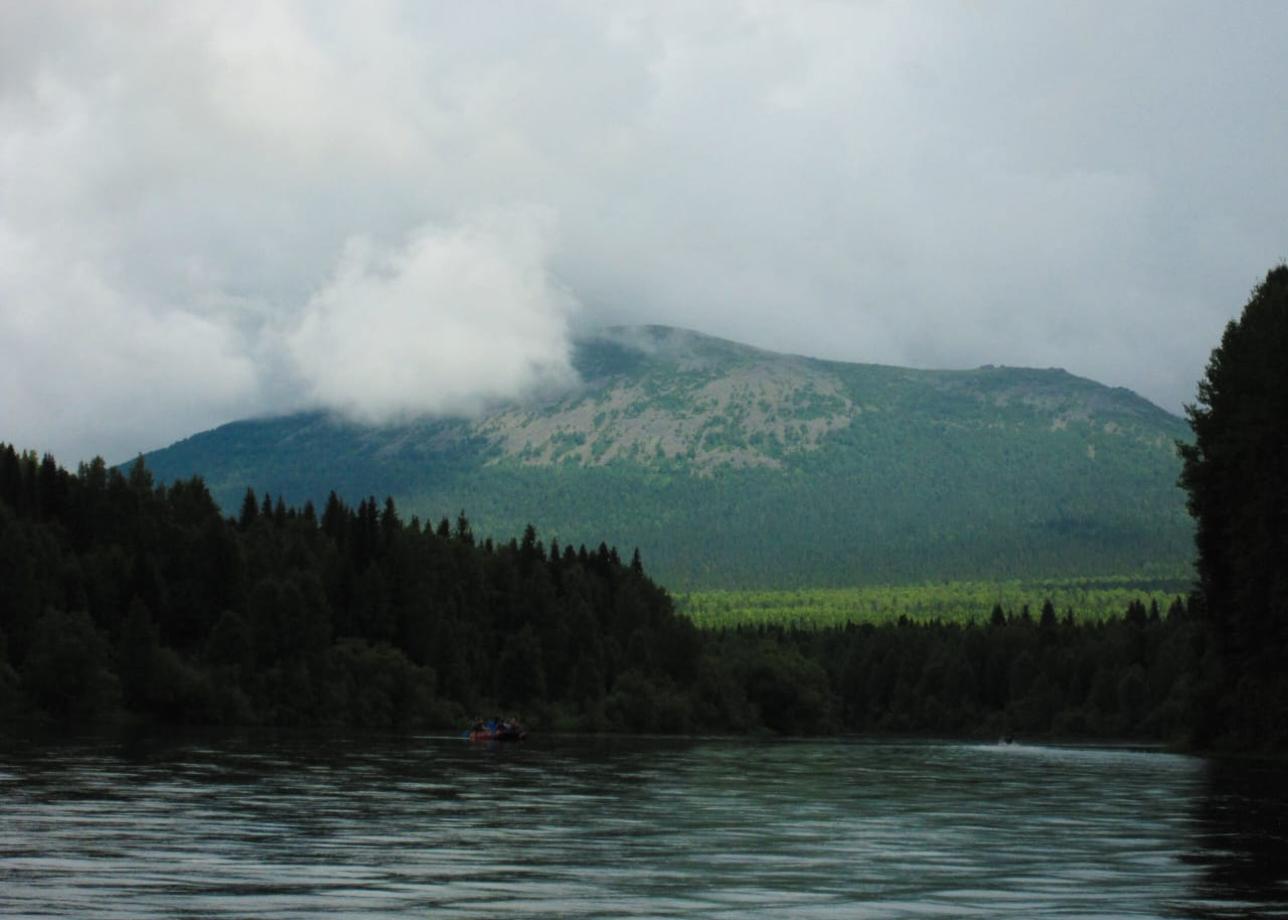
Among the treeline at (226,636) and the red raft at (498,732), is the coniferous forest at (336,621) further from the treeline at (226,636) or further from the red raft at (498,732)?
the red raft at (498,732)

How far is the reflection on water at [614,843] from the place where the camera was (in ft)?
94.4

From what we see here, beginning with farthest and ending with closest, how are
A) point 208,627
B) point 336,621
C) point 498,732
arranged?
point 336,621
point 208,627
point 498,732

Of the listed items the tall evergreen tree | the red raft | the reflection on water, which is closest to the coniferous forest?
the tall evergreen tree

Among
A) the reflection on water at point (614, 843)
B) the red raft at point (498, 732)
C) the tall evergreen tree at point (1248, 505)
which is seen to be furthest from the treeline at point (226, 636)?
the reflection on water at point (614, 843)

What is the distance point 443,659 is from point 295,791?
13527 centimetres

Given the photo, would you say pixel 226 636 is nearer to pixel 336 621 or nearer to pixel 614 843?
pixel 336 621

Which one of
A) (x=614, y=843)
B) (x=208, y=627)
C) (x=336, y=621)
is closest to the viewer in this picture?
(x=614, y=843)

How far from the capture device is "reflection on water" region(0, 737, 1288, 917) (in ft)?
94.4

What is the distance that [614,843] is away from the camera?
4003 cm

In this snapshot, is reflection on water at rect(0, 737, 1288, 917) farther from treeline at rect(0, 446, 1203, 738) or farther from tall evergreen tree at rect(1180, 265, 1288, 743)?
treeline at rect(0, 446, 1203, 738)

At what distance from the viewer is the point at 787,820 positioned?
49.0 metres

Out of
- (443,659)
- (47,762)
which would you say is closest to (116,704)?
(443,659)

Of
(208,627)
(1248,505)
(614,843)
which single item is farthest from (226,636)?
(614,843)

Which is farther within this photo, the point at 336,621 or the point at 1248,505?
the point at 336,621
